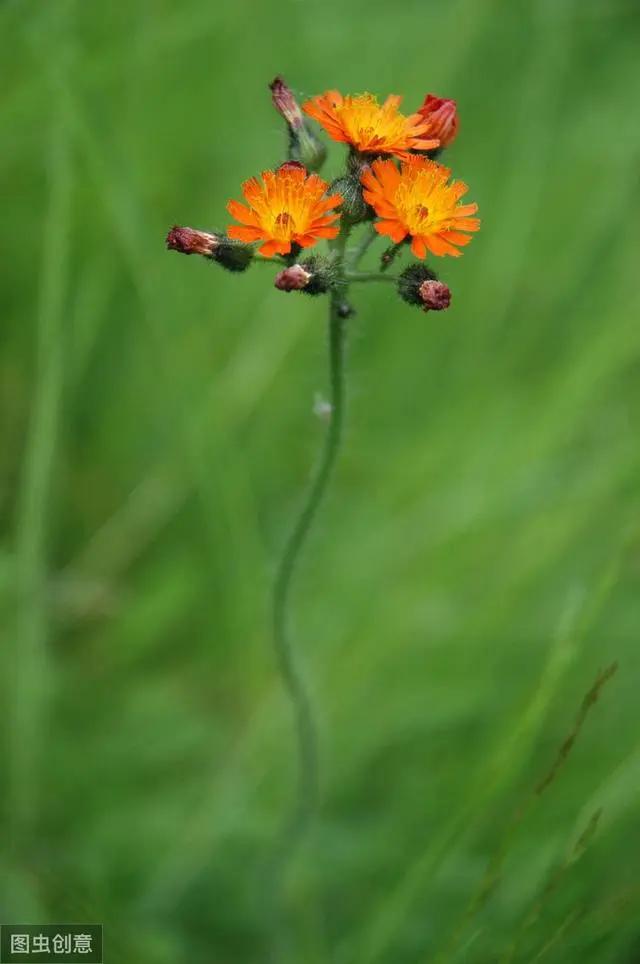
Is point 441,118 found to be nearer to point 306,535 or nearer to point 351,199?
point 351,199

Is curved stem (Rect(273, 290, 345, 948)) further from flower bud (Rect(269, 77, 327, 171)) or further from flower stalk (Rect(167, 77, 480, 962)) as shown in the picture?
flower bud (Rect(269, 77, 327, 171))

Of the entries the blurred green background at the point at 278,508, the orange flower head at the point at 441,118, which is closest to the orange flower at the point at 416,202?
the orange flower head at the point at 441,118

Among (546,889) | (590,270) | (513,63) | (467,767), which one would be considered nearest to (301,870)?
(467,767)

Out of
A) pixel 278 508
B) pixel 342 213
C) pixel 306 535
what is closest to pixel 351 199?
pixel 342 213

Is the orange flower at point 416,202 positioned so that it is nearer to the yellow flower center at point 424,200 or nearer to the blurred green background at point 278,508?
the yellow flower center at point 424,200

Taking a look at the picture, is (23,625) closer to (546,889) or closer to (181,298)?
(181,298)

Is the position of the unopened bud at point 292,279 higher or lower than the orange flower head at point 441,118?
lower
